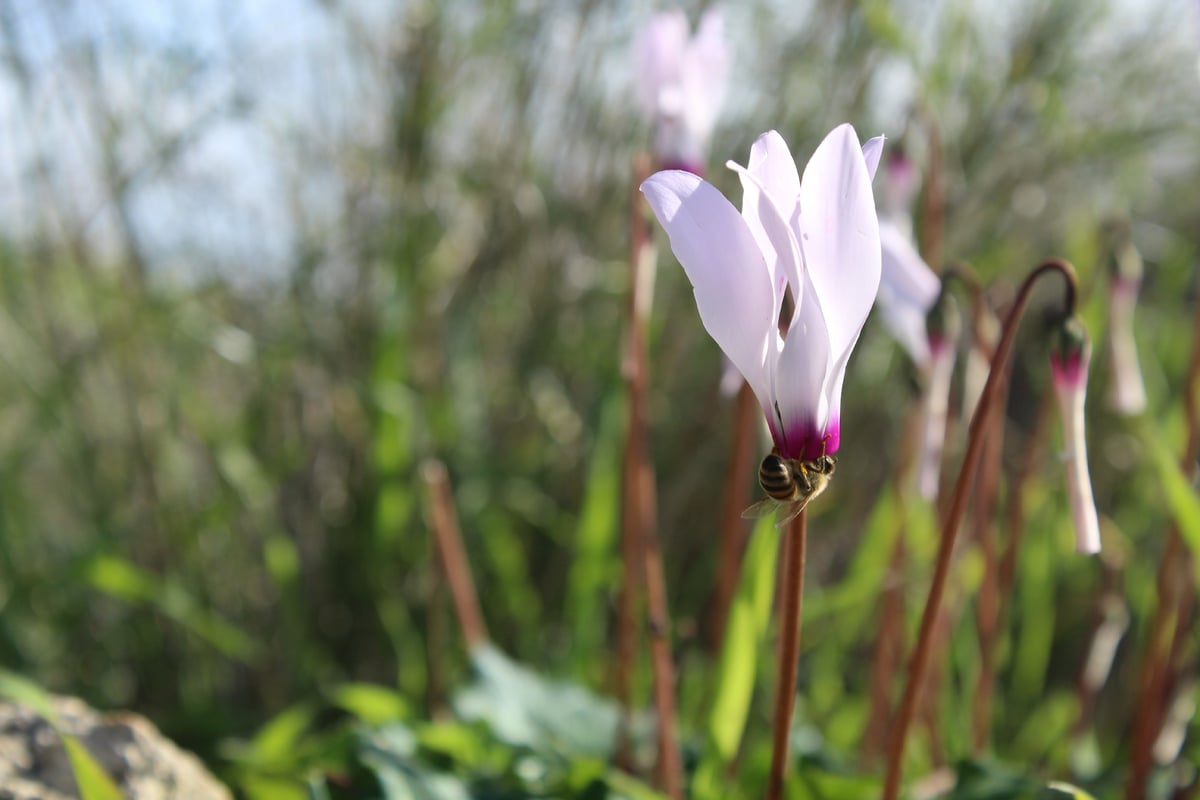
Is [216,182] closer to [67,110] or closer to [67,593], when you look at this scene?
[67,110]

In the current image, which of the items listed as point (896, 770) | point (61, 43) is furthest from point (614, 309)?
point (896, 770)

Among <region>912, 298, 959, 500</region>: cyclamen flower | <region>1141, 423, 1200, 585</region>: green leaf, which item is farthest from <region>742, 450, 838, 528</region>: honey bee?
<region>1141, 423, 1200, 585</region>: green leaf

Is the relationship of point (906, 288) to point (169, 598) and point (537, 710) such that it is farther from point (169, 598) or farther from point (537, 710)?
point (169, 598)

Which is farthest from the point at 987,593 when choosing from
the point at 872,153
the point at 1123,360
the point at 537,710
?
the point at 872,153

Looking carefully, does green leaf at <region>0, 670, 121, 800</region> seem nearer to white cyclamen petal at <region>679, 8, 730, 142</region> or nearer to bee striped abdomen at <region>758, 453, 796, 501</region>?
bee striped abdomen at <region>758, 453, 796, 501</region>

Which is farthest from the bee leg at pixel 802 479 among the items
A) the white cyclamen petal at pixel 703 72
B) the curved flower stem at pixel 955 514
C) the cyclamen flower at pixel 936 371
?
the white cyclamen petal at pixel 703 72
